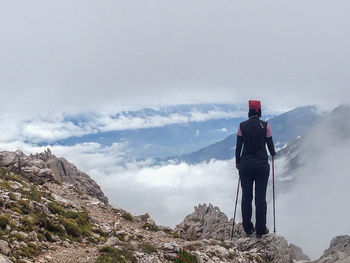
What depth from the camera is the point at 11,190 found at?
19.2 metres

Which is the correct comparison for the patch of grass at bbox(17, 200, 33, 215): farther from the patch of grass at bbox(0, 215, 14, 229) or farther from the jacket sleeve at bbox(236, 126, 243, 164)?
the jacket sleeve at bbox(236, 126, 243, 164)

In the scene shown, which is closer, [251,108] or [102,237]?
[102,237]

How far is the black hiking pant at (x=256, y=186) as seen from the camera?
65.0ft

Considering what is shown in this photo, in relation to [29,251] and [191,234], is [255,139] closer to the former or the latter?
[191,234]

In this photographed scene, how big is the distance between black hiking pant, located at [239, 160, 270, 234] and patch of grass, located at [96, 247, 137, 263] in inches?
321

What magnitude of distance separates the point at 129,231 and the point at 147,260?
6.05 metres

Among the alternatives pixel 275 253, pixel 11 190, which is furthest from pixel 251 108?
pixel 11 190

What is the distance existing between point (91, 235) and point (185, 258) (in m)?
4.93

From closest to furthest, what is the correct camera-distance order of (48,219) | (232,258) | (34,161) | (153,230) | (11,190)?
(48,219)
(232,258)
(11,190)
(153,230)
(34,161)

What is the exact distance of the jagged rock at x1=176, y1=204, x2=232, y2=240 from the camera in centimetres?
2561

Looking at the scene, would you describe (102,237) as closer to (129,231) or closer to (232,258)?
(129,231)

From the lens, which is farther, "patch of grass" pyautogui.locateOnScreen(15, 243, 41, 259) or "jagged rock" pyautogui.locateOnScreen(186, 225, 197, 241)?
"jagged rock" pyautogui.locateOnScreen(186, 225, 197, 241)

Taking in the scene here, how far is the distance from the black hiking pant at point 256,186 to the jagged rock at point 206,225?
549 cm

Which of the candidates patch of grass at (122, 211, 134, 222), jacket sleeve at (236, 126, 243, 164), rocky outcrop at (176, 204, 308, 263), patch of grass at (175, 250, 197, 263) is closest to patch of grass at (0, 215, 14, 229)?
patch of grass at (175, 250, 197, 263)
